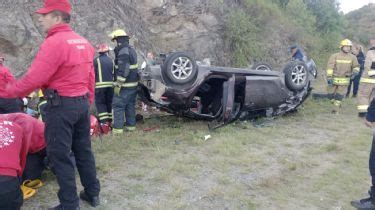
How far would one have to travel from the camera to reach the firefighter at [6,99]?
5.05 m

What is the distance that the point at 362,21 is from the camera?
32750mm

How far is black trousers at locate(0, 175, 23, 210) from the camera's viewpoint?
327 centimetres

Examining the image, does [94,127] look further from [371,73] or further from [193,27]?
[193,27]

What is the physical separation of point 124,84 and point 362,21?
30809 millimetres

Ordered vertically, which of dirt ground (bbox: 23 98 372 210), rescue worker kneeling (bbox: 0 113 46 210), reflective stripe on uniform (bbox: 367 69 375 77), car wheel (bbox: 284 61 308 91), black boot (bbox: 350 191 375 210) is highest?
reflective stripe on uniform (bbox: 367 69 375 77)

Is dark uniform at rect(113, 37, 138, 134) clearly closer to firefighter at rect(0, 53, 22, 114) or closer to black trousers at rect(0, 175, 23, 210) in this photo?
firefighter at rect(0, 53, 22, 114)

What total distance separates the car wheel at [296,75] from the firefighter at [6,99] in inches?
178

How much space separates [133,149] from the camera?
5727 mm

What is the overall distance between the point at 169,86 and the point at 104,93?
4.05ft

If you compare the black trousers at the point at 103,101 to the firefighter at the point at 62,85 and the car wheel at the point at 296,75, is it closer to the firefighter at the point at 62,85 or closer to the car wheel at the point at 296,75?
the car wheel at the point at 296,75

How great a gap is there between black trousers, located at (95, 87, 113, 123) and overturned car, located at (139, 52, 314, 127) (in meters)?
0.58

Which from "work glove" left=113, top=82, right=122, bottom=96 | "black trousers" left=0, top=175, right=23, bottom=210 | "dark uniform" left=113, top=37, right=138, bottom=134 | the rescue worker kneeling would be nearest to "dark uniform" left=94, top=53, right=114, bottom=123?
"dark uniform" left=113, top=37, right=138, bottom=134

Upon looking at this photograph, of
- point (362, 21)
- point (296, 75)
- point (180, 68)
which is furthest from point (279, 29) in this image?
point (362, 21)

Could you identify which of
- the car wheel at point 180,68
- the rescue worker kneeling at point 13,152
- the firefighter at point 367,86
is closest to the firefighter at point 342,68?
the car wheel at point 180,68
